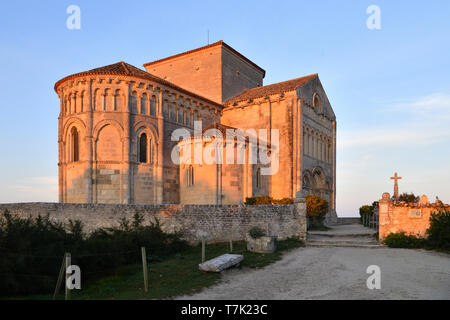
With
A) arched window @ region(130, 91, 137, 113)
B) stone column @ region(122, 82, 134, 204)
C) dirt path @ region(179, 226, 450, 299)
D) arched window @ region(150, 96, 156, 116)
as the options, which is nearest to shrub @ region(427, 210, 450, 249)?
dirt path @ region(179, 226, 450, 299)

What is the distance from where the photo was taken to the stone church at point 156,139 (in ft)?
78.4

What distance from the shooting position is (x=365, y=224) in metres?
29.5

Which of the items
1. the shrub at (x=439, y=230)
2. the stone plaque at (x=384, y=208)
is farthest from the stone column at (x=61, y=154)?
the shrub at (x=439, y=230)

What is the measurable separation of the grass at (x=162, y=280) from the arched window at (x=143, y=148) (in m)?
12.4

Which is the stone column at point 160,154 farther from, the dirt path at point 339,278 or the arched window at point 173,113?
the dirt path at point 339,278

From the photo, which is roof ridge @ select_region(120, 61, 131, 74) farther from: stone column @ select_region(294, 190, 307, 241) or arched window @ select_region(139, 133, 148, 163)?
stone column @ select_region(294, 190, 307, 241)

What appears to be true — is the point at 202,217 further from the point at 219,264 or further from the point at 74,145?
the point at 74,145

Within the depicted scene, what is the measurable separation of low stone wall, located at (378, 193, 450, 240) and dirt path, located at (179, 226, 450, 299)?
69.1 inches

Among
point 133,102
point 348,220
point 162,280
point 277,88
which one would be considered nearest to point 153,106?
point 133,102
